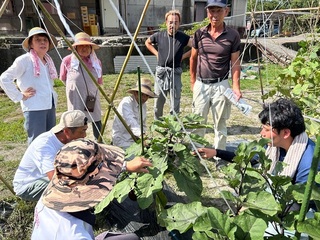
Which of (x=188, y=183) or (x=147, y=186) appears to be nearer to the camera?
(x=147, y=186)

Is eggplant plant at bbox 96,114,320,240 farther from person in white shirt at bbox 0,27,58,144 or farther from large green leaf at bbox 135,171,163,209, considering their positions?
person in white shirt at bbox 0,27,58,144

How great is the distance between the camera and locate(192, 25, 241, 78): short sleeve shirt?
108 inches

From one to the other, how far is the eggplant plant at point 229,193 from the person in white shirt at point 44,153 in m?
0.43

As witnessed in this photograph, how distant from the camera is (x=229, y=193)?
122 cm

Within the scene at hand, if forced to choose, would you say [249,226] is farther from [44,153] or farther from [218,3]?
[218,3]

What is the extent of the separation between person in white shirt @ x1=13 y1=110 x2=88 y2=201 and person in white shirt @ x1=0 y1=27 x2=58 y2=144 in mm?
663

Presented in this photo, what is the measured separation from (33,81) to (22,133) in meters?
2.18

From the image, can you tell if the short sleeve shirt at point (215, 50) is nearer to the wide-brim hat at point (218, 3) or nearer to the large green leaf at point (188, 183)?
the wide-brim hat at point (218, 3)

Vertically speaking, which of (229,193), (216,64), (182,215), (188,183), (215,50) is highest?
(215,50)

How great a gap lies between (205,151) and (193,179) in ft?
1.02

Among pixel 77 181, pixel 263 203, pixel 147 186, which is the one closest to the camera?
pixel 263 203

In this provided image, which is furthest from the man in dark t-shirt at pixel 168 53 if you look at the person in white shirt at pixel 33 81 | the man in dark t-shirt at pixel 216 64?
the person in white shirt at pixel 33 81

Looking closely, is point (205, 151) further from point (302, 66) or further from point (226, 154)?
point (302, 66)

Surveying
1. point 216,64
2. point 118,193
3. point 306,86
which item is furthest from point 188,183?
point 216,64
